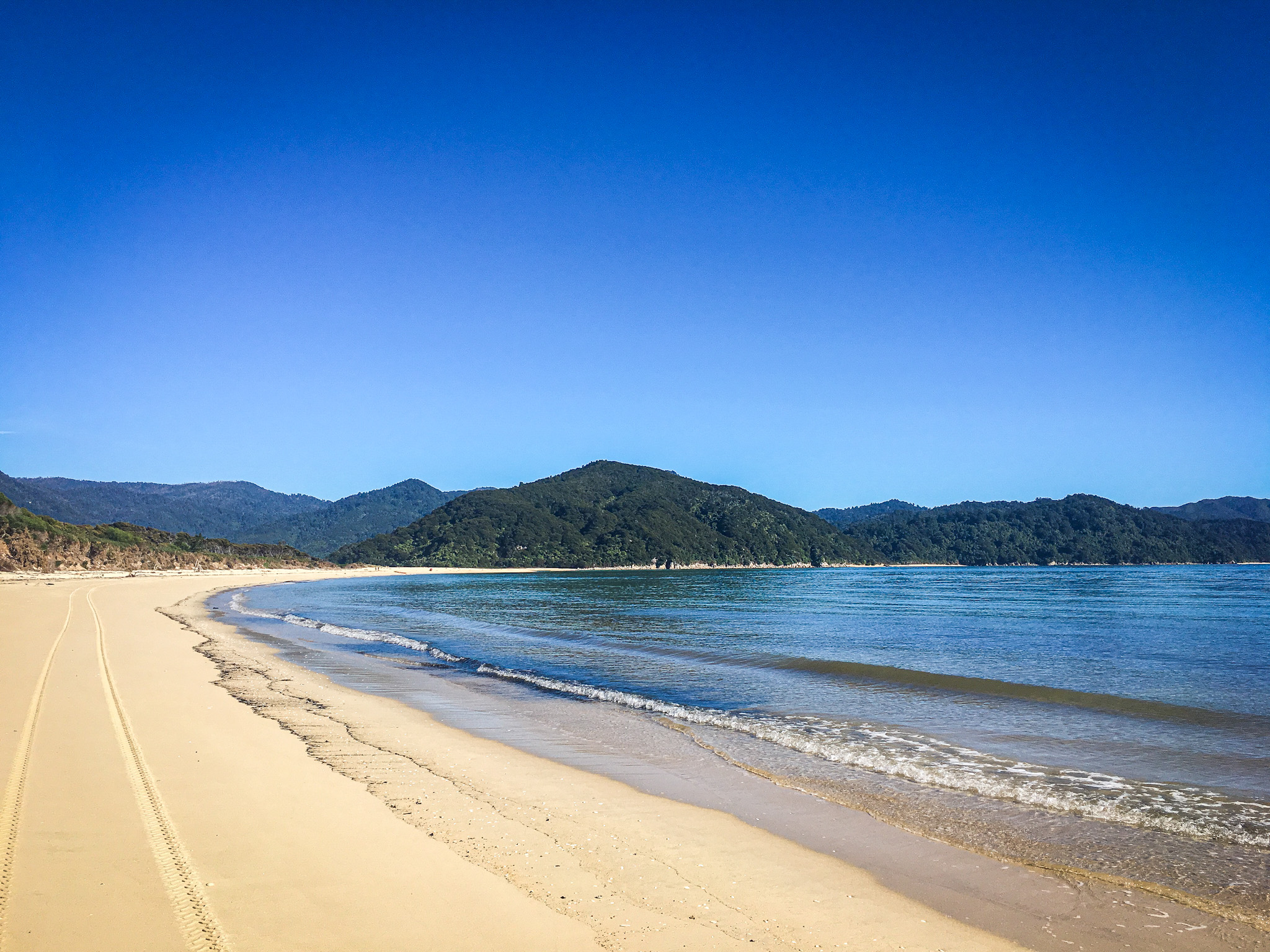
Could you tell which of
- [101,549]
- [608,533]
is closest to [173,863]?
[101,549]

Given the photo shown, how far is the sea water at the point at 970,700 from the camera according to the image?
23.8 feet

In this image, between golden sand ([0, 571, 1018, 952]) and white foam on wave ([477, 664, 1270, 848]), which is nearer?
golden sand ([0, 571, 1018, 952])

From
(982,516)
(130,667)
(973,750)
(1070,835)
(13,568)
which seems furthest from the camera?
(982,516)

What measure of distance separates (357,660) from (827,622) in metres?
19.6

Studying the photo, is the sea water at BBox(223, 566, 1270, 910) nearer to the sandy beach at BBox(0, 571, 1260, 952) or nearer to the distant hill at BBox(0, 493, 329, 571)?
the sandy beach at BBox(0, 571, 1260, 952)

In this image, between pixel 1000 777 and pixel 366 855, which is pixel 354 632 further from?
pixel 1000 777

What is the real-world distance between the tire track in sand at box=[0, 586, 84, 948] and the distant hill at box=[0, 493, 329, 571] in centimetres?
6406

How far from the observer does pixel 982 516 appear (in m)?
196

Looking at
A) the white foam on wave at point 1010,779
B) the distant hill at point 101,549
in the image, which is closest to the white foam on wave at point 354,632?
the white foam on wave at point 1010,779

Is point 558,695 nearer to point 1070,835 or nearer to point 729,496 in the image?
point 1070,835

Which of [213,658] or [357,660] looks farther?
[357,660]

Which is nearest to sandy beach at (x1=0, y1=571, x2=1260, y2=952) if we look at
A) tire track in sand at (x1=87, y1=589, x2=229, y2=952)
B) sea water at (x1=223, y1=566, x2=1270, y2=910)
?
tire track in sand at (x1=87, y1=589, x2=229, y2=952)

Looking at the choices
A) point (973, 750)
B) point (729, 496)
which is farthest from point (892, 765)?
point (729, 496)

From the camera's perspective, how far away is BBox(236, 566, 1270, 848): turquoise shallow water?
29.1 feet
